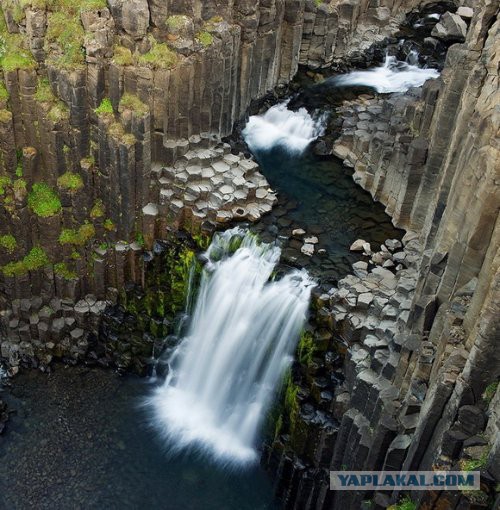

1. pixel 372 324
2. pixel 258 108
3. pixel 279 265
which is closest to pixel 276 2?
pixel 258 108

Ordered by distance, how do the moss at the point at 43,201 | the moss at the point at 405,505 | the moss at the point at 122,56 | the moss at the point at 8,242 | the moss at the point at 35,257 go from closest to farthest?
the moss at the point at 405,505 → the moss at the point at 122,56 → the moss at the point at 43,201 → the moss at the point at 8,242 → the moss at the point at 35,257

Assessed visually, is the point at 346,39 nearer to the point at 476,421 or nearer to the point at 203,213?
the point at 203,213

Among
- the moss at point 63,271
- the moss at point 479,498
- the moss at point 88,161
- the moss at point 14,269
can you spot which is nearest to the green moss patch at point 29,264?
the moss at point 14,269

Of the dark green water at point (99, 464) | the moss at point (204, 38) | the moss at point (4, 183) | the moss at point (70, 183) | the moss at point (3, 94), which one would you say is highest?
the moss at point (204, 38)

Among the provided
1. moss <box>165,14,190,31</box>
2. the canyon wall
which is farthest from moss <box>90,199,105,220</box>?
moss <box>165,14,190,31</box>

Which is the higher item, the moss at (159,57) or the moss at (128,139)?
the moss at (159,57)

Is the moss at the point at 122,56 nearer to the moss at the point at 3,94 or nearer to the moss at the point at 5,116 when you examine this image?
the moss at the point at 3,94

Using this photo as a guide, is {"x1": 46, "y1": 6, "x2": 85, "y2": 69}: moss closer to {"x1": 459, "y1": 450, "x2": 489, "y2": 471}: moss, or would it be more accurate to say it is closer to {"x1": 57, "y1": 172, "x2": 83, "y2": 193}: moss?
{"x1": 57, "y1": 172, "x2": 83, "y2": 193}: moss

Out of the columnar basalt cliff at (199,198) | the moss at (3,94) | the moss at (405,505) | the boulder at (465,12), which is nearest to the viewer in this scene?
the moss at (405,505)
